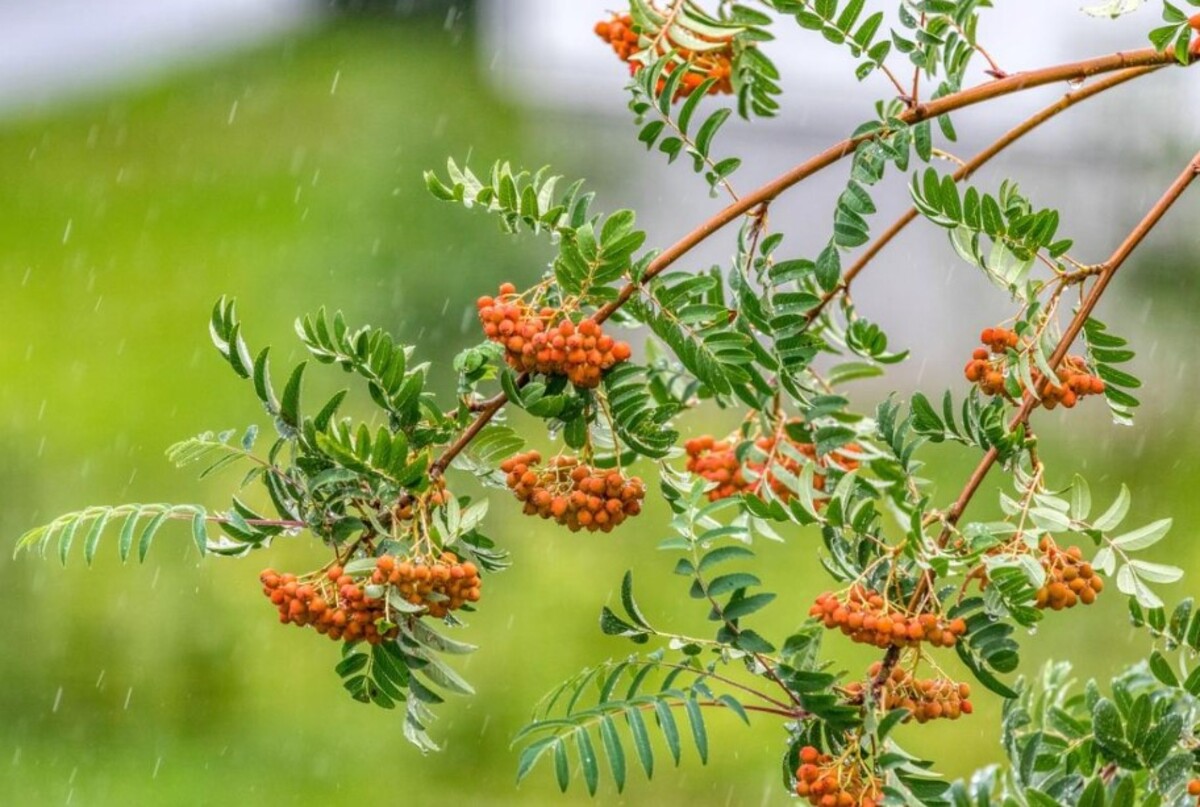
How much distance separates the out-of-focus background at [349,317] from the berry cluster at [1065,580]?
257cm

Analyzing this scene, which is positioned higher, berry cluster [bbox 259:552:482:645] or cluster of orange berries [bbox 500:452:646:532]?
cluster of orange berries [bbox 500:452:646:532]

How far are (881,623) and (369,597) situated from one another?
0.28 metres

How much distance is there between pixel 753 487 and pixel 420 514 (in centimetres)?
31

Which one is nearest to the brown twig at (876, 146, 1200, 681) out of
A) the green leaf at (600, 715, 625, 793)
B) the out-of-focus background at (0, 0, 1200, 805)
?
the green leaf at (600, 715, 625, 793)

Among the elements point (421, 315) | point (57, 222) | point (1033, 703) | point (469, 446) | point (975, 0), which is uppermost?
point (57, 222)

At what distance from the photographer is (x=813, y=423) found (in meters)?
0.99

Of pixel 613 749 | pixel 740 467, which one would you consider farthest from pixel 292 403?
pixel 740 467

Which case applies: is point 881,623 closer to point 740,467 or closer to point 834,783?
point 834,783

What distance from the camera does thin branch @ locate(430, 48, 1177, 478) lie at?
853 millimetres

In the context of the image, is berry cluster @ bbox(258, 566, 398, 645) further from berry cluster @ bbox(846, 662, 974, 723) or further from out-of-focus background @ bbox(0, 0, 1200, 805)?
out-of-focus background @ bbox(0, 0, 1200, 805)

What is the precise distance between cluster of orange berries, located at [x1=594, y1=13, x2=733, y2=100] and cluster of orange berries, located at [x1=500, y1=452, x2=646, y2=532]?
0.25 metres

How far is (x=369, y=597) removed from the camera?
84 centimetres

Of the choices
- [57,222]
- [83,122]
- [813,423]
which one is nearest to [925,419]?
[813,423]

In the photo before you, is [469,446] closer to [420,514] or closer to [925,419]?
[420,514]
